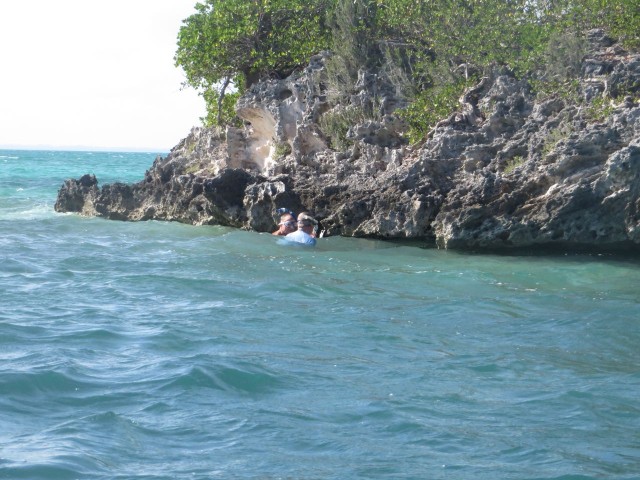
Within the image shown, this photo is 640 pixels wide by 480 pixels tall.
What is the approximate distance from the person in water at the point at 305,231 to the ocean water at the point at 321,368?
1081 mm

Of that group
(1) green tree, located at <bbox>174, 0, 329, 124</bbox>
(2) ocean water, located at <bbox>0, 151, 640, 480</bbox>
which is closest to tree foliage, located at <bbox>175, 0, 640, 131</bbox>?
(1) green tree, located at <bbox>174, 0, 329, 124</bbox>

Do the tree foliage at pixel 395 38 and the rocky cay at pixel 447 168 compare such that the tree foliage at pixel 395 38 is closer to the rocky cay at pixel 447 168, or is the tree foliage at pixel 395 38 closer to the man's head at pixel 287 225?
the rocky cay at pixel 447 168

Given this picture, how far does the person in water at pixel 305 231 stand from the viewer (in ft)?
51.7

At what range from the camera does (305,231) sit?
16.3 meters

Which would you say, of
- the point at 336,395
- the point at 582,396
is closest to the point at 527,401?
the point at 582,396

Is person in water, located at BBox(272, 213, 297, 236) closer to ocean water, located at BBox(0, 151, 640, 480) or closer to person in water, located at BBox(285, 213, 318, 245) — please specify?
person in water, located at BBox(285, 213, 318, 245)

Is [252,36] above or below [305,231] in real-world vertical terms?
above

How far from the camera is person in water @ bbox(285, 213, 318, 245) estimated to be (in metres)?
15.8

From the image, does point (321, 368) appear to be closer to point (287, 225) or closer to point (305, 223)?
point (305, 223)

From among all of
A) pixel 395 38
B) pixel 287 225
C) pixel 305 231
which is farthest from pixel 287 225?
pixel 395 38

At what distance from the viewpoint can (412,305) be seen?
11.2 meters

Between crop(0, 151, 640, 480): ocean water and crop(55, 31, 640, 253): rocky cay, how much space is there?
29.8 inches

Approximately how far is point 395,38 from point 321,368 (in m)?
12.9

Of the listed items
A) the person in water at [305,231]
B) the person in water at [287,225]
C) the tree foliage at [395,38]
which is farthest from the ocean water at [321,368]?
the tree foliage at [395,38]
